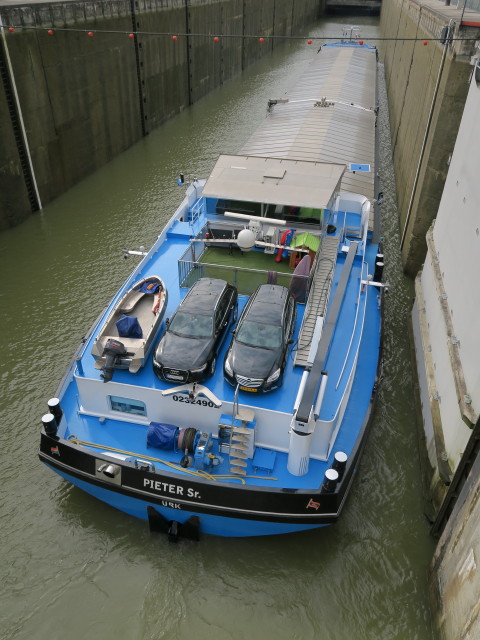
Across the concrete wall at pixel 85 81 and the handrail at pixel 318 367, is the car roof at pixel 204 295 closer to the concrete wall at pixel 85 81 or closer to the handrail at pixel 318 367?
the handrail at pixel 318 367

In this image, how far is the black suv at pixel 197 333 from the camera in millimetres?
9562

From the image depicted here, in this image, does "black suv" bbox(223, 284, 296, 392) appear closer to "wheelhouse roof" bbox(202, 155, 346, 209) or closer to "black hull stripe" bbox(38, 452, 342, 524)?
"black hull stripe" bbox(38, 452, 342, 524)

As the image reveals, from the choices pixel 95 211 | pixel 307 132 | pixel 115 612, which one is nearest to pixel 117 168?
pixel 95 211

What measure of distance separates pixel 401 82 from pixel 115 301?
26.6 meters

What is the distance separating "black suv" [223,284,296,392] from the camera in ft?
31.0

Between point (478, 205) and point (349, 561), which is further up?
point (478, 205)

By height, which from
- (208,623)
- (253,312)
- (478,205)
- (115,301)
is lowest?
(208,623)

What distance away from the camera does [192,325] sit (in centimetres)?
1023

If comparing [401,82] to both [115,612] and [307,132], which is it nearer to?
[307,132]

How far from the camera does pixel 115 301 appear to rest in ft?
40.2

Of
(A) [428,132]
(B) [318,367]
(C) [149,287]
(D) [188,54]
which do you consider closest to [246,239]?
(C) [149,287]

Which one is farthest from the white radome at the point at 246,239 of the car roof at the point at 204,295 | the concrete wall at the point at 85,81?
the concrete wall at the point at 85,81

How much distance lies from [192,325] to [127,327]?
1.38 meters

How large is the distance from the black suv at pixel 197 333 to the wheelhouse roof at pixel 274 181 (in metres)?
3.25
